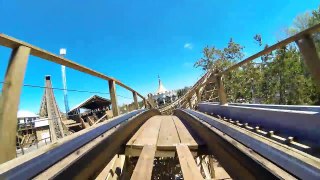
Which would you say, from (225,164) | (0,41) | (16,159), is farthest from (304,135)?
(0,41)

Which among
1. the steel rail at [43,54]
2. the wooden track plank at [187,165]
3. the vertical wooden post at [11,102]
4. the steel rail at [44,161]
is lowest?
the wooden track plank at [187,165]

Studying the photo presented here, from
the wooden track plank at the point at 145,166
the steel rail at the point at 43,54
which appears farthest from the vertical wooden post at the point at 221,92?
the wooden track plank at the point at 145,166

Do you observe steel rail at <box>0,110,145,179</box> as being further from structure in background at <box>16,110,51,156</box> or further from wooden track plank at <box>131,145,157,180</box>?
wooden track plank at <box>131,145,157,180</box>

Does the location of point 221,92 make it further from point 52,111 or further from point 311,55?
point 52,111

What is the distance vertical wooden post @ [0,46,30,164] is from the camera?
4.73 feet

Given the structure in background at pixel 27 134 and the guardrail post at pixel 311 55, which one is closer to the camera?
the guardrail post at pixel 311 55

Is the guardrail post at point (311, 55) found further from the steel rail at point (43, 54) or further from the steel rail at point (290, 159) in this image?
the steel rail at point (43, 54)

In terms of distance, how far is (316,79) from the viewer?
2031 mm

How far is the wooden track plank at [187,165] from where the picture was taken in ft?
6.13

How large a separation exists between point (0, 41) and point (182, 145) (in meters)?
2.00

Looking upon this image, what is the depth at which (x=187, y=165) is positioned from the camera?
2164 mm

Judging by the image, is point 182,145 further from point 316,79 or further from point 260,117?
point 316,79

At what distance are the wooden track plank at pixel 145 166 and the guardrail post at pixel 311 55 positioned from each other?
56.3 inches

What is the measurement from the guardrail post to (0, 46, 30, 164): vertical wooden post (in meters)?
2.00
